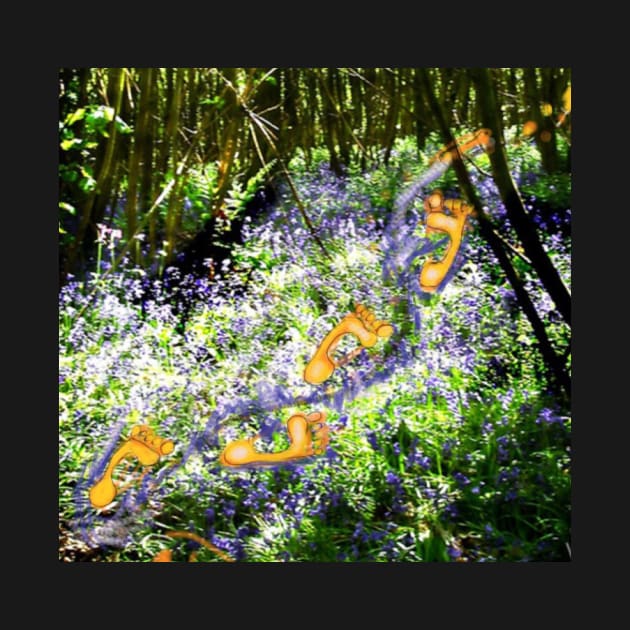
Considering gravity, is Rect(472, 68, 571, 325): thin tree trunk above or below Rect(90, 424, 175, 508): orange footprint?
above

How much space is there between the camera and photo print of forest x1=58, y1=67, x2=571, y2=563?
491cm

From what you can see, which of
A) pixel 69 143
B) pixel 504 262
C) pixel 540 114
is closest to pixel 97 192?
pixel 69 143

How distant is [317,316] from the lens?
196 inches

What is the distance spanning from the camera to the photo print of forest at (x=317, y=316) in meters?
4.91

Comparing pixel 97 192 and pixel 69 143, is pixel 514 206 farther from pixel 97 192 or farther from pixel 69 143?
pixel 69 143

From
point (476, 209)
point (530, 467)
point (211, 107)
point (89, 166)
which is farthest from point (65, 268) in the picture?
point (530, 467)

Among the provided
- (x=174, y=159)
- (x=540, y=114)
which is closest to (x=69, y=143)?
(x=174, y=159)

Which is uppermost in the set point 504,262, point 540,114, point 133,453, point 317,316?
point 540,114

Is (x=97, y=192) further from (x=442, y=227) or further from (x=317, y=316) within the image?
(x=442, y=227)

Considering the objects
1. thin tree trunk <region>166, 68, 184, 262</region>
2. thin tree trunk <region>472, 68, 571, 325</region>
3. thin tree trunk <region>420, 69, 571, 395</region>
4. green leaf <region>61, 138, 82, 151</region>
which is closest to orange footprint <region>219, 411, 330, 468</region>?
thin tree trunk <region>166, 68, 184, 262</region>

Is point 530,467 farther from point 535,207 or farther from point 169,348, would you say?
point 169,348

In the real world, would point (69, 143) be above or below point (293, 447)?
above

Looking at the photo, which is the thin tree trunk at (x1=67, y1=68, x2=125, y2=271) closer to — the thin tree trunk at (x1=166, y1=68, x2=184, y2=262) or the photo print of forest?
the photo print of forest

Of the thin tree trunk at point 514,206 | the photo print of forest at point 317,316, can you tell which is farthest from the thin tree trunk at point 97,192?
the thin tree trunk at point 514,206
